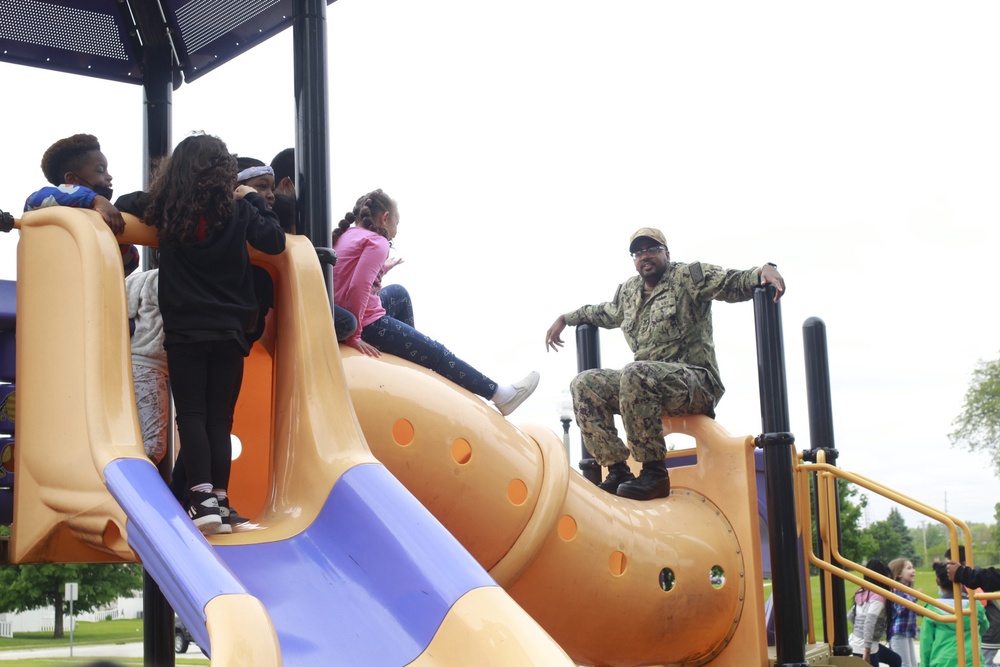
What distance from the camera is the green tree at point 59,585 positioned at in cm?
2788

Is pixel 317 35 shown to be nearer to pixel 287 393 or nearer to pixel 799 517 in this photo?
pixel 287 393

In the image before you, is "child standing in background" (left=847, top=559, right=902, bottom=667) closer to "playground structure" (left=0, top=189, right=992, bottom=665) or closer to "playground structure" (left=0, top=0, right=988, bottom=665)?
"playground structure" (left=0, top=0, right=988, bottom=665)

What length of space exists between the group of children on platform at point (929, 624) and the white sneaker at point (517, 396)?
232cm

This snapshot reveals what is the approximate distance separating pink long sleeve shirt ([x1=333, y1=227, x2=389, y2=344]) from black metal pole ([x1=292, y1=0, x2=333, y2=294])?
359 mm

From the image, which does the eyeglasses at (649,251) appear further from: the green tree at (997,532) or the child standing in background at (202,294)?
the green tree at (997,532)

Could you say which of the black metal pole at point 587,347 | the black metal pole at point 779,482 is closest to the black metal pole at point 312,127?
the black metal pole at point 779,482

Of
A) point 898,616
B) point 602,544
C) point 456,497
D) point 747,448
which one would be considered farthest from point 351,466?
point 898,616

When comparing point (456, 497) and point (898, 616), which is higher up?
point (456, 497)

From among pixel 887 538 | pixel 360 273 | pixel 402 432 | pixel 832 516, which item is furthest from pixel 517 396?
pixel 887 538

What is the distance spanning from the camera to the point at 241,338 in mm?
3414

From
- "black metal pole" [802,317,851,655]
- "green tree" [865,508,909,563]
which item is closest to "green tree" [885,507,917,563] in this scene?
"green tree" [865,508,909,563]

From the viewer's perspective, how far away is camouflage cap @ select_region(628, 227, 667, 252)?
5992 millimetres

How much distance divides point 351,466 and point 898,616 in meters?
7.32

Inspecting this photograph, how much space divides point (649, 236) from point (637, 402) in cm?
106
